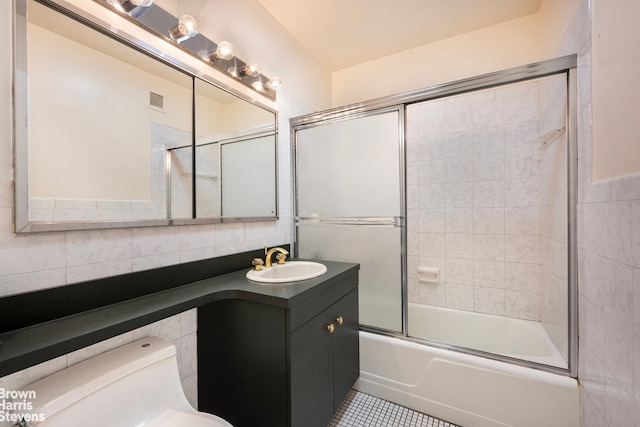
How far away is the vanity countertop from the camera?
684 mm

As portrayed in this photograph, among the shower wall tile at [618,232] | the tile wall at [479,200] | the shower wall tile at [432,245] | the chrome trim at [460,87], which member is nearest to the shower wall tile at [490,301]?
the tile wall at [479,200]

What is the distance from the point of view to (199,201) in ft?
4.48

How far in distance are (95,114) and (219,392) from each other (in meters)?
1.32

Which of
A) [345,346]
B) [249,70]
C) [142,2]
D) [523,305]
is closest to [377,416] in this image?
[345,346]

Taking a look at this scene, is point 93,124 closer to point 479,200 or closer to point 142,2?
point 142,2

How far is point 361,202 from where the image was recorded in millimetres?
1874

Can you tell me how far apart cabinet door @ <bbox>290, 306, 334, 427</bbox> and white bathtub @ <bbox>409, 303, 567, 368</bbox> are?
1009 mm

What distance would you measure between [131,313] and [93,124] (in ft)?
2.38

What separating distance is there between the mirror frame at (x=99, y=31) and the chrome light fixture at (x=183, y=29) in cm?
4

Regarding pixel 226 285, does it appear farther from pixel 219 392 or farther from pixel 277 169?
pixel 277 169

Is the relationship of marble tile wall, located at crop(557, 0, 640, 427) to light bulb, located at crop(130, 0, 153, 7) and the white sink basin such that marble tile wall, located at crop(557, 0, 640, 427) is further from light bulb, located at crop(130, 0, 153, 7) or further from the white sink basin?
light bulb, located at crop(130, 0, 153, 7)

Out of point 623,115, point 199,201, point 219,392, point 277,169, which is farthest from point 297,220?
point 623,115

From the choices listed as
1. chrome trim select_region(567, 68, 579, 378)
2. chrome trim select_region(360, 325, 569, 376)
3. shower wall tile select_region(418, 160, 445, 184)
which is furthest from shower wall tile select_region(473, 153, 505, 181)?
chrome trim select_region(360, 325, 569, 376)

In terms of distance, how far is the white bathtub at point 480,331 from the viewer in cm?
187
